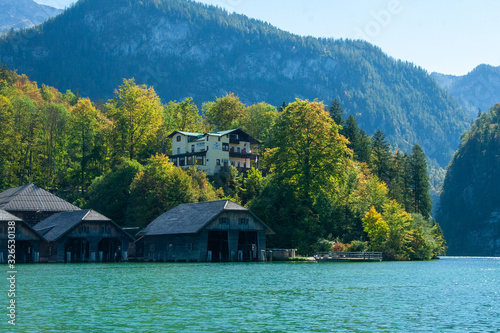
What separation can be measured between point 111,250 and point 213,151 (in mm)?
34324

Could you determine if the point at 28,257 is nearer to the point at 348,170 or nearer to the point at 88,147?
the point at 88,147

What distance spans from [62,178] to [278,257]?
51641 mm

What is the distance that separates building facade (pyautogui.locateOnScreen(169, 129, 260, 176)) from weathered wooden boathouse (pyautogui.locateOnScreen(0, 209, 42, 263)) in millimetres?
39247

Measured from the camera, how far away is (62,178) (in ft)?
388

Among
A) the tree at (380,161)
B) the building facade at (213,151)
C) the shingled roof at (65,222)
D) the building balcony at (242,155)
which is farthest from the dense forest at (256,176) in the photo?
the shingled roof at (65,222)

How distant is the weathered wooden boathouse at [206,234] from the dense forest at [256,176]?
21.6 ft

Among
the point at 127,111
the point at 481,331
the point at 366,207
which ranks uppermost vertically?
the point at 127,111

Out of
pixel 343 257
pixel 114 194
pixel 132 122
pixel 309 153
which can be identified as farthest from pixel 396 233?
pixel 132 122

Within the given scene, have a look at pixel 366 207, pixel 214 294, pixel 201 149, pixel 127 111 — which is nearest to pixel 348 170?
pixel 366 207

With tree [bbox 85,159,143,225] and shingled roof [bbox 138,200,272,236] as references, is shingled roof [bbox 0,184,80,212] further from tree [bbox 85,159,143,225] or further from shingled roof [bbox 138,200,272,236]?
shingled roof [bbox 138,200,272,236]

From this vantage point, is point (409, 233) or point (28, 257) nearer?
point (28, 257)

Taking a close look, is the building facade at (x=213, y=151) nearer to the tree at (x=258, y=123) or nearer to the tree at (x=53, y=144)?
the tree at (x=258, y=123)

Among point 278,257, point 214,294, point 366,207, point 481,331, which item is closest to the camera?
point 481,331

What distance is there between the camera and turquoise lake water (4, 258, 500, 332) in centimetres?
2575
